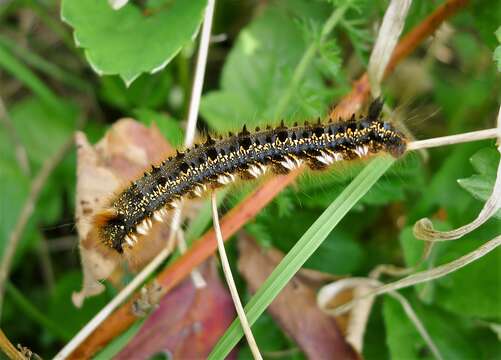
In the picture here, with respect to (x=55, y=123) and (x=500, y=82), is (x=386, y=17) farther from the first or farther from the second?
(x=55, y=123)

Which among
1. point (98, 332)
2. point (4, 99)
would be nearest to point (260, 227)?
point (98, 332)

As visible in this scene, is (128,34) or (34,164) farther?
(34,164)

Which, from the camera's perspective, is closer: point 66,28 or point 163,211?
point 163,211

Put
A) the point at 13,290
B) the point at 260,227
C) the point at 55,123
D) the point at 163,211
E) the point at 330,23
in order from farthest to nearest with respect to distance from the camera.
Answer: the point at 55,123, the point at 13,290, the point at 260,227, the point at 330,23, the point at 163,211

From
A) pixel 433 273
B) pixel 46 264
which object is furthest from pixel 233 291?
pixel 46 264

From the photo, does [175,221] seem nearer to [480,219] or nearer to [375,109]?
[375,109]

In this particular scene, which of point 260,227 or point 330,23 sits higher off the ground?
point 330,23

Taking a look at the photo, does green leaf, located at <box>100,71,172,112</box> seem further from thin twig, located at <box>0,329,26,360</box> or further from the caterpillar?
thin twig, located at <box>0,329,26,360</box>

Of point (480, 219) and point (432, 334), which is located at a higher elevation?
point (480, 219)

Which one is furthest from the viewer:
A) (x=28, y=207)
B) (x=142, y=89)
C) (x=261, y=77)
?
(x=142, y=89)
